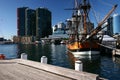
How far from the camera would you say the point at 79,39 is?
6481 centimetres

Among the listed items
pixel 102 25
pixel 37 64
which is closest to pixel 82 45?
pixel 102 25

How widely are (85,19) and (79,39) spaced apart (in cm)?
956

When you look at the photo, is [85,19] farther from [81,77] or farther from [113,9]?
[81,77]

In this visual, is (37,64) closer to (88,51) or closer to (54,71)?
(54,71)

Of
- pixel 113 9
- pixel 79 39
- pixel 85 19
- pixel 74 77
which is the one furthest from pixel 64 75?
pixel 85 19

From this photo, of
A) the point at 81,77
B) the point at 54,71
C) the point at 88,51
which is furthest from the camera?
the point at 88,51

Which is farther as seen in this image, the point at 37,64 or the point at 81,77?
the point at 37,64

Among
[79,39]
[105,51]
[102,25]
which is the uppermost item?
[102,25]

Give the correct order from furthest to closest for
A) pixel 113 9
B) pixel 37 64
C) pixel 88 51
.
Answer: pixel 88 51
pixel 113 9
pixel 37 64

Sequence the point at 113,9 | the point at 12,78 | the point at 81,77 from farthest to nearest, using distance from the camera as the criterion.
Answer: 1. the point at 113,9
2. the point at 12,78
3. the point at 81,77

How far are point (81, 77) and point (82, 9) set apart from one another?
63.1 meters

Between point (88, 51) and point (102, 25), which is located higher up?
point (102, 25)

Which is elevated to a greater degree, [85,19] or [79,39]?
[85,19]

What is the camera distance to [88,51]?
58844mm
